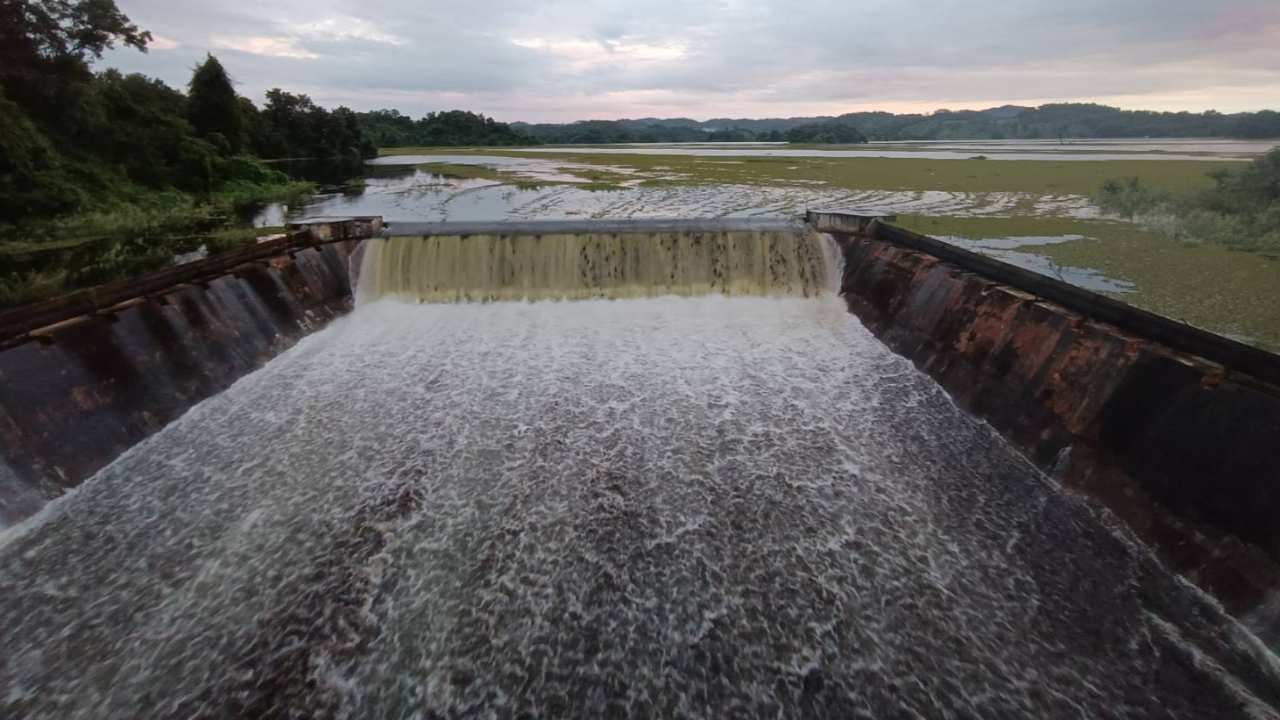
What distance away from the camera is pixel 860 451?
7.17 m

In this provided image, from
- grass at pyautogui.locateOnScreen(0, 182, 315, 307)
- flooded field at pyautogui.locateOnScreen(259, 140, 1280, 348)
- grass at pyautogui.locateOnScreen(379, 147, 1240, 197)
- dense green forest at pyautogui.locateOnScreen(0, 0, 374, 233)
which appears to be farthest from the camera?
grass at pyautogui.locateOnScreen(379, 147, 1240, 197)

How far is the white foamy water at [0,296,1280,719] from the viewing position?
4.18 meters

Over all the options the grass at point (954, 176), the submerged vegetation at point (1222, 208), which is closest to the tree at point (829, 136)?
the grass at point (954, 176)

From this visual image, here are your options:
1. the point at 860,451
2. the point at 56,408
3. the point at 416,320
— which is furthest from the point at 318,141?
the point at 860,451

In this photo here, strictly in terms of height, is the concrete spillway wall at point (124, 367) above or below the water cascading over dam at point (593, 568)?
above

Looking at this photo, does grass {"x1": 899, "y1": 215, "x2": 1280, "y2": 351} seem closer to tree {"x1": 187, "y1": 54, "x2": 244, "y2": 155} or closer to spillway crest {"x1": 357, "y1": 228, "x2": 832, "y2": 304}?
spillway crest {"x1": 357, "y1": 228, "x2": 832, "y2": 304}

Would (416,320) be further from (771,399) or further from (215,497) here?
(771,399)

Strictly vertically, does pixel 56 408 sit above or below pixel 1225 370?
below

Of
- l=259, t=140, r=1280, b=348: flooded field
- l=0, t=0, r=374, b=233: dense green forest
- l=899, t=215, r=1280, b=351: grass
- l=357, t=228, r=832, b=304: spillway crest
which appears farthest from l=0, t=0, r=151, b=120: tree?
l=899, t=215, r=1280, b=351: grass

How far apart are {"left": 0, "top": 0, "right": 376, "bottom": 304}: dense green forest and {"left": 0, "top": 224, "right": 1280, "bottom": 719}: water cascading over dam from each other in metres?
8.70

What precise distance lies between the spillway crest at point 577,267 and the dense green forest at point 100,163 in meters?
6.34

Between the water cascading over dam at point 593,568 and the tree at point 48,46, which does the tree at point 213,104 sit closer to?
the tree at point 48,46

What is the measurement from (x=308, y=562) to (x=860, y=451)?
606 cm

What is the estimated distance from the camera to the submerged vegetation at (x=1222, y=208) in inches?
604
